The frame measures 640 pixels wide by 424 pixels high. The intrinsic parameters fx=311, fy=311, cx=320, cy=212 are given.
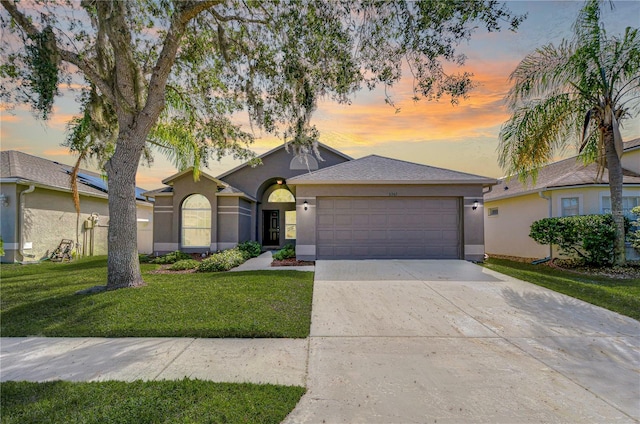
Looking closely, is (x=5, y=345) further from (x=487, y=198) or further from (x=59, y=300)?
(x=487, y=198)

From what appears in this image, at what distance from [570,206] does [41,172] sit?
73.1ft

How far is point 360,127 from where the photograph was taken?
11.7 meters

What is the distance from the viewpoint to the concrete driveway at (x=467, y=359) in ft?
9.75

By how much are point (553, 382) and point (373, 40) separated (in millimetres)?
6467

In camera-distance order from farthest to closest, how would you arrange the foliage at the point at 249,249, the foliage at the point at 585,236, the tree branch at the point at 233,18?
1. the foliage at the point at 249,249
2. the foliage at the point at 585,236
3. the tree branch at the point at 233,18

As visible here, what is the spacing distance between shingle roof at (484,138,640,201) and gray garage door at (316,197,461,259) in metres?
2.66

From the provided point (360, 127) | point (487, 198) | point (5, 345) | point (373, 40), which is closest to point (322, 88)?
point (373, 40)

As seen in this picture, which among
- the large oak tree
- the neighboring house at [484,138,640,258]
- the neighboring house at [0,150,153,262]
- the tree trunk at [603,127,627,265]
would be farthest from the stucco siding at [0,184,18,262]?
the tree trunk at [603,127,627,265]

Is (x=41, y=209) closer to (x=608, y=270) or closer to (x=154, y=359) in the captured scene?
(x=154, y=359)

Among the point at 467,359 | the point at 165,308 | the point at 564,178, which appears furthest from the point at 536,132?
the point at 165,308

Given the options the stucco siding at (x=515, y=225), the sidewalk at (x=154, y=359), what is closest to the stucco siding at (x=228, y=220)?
the sidewalk at (x=154, y=359)

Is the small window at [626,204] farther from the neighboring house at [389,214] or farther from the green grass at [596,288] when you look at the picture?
the neighboring house at [389,214]

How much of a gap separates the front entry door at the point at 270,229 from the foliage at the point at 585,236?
12.4 meters

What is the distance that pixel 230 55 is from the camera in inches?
321
